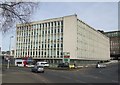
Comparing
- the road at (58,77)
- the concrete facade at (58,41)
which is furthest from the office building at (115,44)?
the road at (58,77)

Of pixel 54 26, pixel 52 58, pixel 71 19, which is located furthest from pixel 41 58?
pixel 71 19

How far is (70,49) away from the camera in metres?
100

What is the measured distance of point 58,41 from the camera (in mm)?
105062

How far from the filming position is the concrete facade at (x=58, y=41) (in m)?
101

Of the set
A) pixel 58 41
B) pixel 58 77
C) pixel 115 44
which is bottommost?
pixel 58 77

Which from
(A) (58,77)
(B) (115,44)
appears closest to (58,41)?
(A) (58,77)

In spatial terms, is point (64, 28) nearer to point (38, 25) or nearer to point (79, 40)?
point (79, 40)

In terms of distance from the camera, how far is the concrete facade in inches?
3991

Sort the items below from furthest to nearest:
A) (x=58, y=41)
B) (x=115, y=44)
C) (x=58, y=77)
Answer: (x=115, y=44) < (x=58, y=41) < (x=58, y=77)

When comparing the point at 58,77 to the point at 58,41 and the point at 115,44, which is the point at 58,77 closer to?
the point at 58,41

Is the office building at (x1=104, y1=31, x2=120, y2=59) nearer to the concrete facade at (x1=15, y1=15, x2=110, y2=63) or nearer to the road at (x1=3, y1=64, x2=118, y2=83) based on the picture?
the concrete facade at (x1=15, y1=15, x2=110, y2=63)

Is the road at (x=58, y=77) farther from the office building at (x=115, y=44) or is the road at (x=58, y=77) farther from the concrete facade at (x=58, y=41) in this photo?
the office building at (x=115, y=44)

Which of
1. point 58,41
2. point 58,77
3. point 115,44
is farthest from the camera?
point 115,44

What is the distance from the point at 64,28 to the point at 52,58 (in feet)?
43.5
